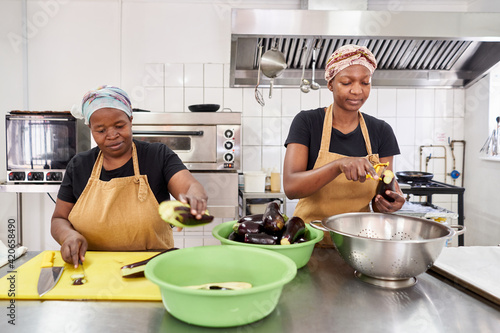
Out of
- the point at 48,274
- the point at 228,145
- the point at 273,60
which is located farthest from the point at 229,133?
A: the point at 48,274

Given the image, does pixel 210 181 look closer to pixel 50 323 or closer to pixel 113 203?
pixel 113 203

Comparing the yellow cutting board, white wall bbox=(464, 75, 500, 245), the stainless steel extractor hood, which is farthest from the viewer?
white wall bbox=(464, 75, 500, 245)

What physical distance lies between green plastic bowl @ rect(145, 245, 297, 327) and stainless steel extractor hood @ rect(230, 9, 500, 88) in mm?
2143

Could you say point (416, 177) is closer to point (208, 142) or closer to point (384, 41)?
point (384, 41)

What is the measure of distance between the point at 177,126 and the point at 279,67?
0.99m

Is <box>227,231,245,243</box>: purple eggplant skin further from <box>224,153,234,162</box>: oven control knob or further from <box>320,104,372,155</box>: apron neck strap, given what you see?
<box>224,153,234,162</box>: oven control knob

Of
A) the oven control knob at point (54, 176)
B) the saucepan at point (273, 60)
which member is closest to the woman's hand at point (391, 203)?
the saucepan at point (273, 60)

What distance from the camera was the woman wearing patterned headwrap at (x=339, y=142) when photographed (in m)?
1.49

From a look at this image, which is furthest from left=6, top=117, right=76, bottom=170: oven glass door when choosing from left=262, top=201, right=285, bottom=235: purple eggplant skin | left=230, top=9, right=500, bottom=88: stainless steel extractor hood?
left=262, top=201, right=285, bottom=235: purple eggplant skin

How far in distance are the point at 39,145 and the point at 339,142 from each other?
8.21ft

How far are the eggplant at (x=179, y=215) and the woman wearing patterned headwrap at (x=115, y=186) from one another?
1.34 feet

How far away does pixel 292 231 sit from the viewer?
3.63 feet

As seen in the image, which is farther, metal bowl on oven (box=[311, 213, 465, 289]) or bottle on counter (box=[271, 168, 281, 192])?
bottle on counter (box=[271, 168, 281, 192])

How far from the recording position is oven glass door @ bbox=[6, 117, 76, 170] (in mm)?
2951
